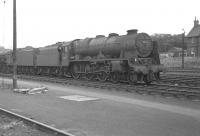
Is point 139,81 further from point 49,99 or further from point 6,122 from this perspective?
point 6,122

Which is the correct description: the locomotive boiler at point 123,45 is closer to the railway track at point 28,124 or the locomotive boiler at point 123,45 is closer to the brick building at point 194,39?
the railway track at point 28,124

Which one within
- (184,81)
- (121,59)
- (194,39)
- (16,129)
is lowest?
(16,129)

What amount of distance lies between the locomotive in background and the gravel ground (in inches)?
409

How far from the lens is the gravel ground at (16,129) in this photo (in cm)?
740

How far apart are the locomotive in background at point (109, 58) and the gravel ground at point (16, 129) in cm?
1039

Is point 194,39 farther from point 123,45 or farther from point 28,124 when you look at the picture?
point 28,124

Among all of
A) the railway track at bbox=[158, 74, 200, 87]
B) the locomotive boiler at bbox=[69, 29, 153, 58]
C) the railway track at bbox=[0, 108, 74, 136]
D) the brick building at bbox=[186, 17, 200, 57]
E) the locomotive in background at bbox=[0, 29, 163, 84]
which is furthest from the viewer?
the brick building at bbox=[186, 17, 200, 57]

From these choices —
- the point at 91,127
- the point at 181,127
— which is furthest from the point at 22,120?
the point at 181,127

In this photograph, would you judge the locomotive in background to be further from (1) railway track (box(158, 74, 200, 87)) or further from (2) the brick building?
(2) the brick building

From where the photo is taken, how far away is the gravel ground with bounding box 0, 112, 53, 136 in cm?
740

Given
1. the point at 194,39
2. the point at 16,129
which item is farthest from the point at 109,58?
the point at 194,39

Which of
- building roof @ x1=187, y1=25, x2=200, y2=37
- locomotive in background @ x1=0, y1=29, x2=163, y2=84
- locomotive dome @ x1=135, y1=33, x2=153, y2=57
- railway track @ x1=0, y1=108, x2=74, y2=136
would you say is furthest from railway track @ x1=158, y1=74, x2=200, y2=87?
building roof @ x1=187, y1=25, x2=200, y2=37

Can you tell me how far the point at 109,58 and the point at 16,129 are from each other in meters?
13.5

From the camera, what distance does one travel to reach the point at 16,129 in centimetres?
789
